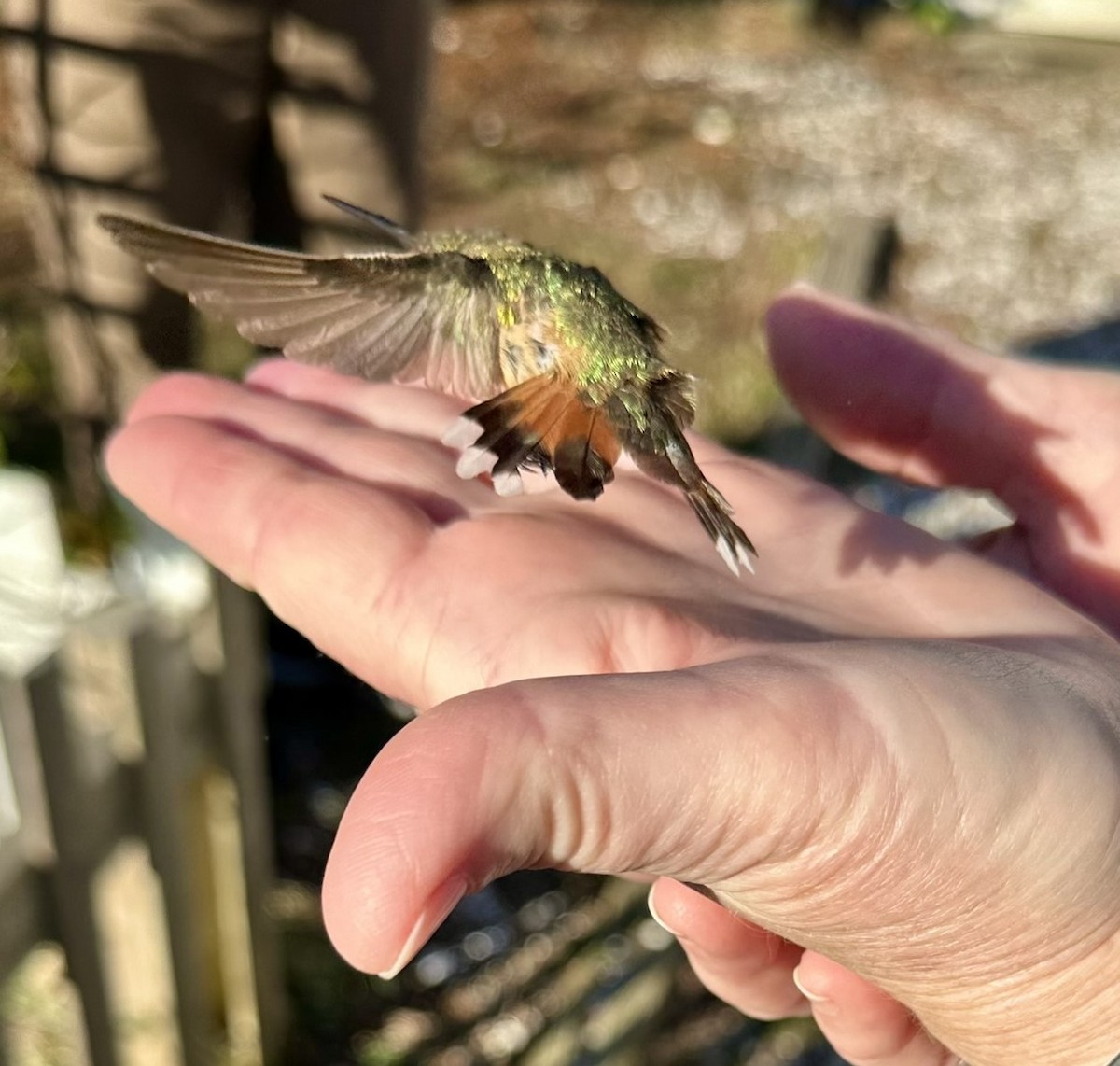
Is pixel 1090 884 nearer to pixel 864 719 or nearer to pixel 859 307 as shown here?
pixel 864 719

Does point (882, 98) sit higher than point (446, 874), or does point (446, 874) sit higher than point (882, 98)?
point (446, 874)

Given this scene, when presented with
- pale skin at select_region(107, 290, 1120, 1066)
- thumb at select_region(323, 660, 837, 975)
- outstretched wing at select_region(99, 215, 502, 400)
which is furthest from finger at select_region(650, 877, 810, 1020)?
outstretched wing at select_region(99, 215, 502, 400)

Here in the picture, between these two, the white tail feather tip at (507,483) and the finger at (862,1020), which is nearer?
the white tail feather tip at (507,483)

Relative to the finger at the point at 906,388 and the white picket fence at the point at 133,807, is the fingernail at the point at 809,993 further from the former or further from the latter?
the white picket fence at the point at 133,807

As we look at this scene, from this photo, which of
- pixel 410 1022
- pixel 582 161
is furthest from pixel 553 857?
pixel 582 161

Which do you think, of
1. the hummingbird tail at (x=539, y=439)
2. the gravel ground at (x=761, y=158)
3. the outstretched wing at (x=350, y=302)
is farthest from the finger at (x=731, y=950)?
the gravel ground at (x=761, y=158)

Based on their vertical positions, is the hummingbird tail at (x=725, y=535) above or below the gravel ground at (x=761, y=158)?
above

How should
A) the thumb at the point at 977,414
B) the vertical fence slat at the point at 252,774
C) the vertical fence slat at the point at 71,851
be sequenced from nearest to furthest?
1. the vertical fence slat at the point at 71,851
2. the thumb at the point at 977,414
3. the vertical fence slat at the point at 252,774
